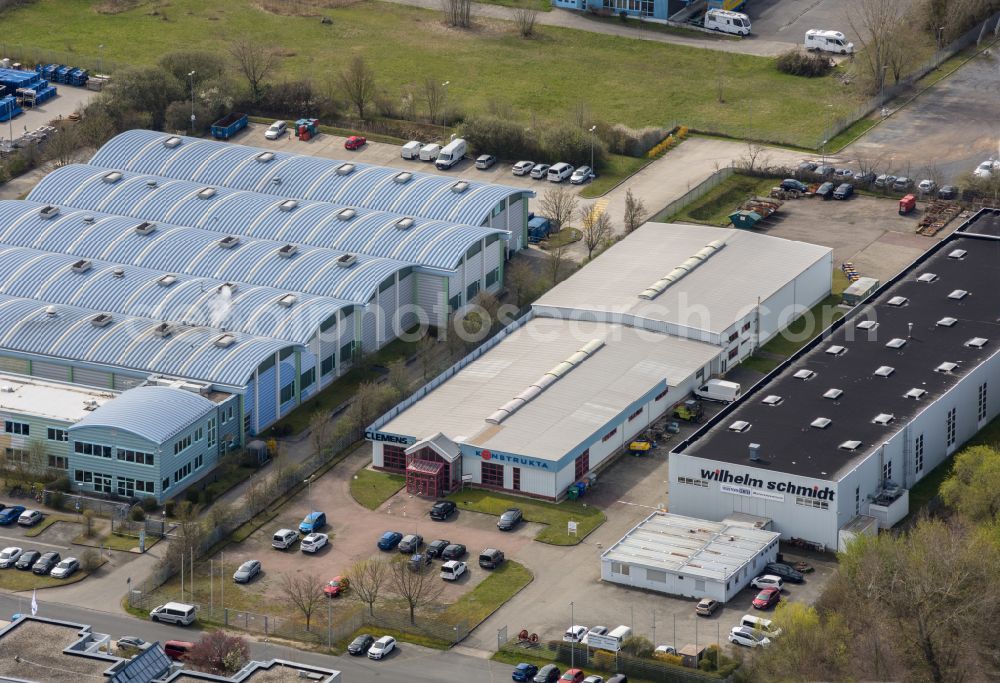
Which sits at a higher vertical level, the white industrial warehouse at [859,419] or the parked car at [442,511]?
the white industrial warehouse at [859,419]

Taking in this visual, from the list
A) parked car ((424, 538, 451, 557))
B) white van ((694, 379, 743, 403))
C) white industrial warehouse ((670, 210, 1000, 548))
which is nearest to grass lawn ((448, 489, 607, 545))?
white industrial warehouse ((670, 210, 1000, 548))

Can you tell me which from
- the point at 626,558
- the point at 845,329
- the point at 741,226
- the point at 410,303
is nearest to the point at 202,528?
the point at 626,558

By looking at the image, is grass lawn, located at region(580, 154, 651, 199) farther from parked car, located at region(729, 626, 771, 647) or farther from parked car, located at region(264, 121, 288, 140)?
parked car, located at region(729, 626, 771, 647)

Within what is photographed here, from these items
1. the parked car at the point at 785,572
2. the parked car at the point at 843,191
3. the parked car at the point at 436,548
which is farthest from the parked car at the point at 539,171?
the parked car at the point at 785,572

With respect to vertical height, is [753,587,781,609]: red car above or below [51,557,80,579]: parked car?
above

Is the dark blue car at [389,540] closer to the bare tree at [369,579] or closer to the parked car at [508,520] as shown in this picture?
the bare tree at [369,579]

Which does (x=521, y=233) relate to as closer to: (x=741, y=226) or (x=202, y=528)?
(x=741, y=226)

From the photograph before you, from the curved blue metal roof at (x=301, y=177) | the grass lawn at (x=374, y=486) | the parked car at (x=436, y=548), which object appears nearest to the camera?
the parked car at (x=436, y=548)
